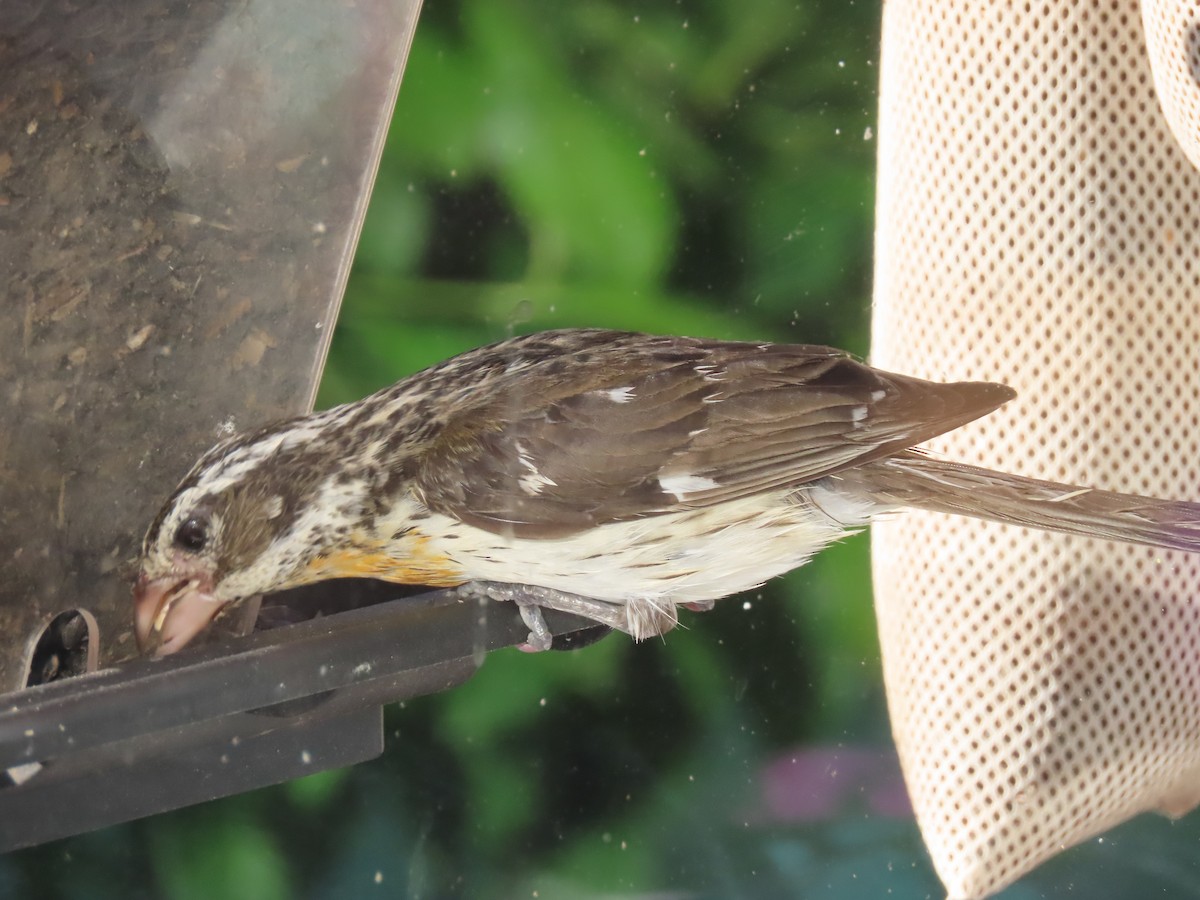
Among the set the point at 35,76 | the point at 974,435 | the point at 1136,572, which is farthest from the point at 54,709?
the point at 1136,572

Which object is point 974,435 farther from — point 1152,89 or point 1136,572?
point 1152,89

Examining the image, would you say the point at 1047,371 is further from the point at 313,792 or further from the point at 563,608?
the point at 313,792

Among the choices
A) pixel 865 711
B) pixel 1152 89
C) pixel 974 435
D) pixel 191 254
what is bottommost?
pixel 865 711

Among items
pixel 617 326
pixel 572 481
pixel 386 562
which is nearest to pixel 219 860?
pixel 386 562

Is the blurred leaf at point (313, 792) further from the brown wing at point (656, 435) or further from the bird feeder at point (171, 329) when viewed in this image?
the brown wing at point (656, 435)

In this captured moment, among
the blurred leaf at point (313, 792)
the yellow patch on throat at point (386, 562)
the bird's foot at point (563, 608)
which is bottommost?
the blurred leaf at point (313, 792)

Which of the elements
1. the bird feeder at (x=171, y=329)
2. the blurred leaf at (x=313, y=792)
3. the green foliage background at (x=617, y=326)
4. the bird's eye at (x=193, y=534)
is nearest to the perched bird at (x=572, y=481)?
the bird's eye at (x=193, y=534)
